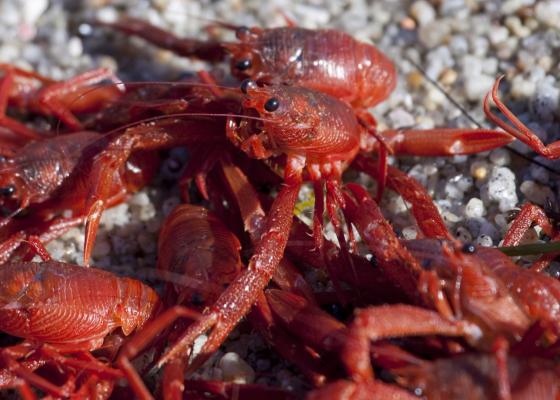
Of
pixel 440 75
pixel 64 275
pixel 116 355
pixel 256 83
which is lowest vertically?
pixel 116 355

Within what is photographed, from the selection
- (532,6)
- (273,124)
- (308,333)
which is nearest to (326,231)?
(273,124)

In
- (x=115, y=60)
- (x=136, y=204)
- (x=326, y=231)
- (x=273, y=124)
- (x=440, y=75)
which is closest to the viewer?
(x=273, y=124)

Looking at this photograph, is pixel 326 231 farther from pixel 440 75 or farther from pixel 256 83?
pixel 440 75

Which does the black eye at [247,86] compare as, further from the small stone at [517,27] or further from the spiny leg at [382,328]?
the small stone at [517,27]

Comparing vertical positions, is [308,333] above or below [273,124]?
below

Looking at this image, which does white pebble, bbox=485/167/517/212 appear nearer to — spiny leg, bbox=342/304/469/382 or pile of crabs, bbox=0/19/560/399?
pile of crabs, bbox=0/19/560/399

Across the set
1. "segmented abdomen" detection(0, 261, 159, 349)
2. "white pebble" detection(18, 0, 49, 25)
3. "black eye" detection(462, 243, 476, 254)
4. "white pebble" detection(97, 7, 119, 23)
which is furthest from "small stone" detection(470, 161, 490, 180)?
"white pebble" detection(18, 0, 49, 25)

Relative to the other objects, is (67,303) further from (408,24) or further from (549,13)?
(549,13)
